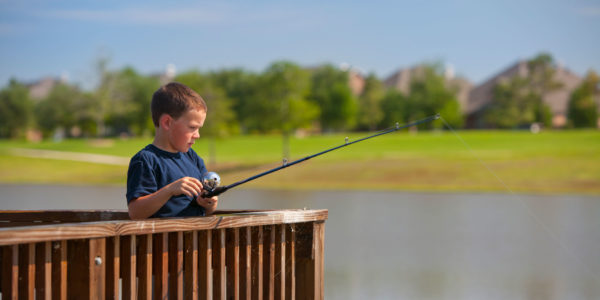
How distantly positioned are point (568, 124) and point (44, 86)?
299ft

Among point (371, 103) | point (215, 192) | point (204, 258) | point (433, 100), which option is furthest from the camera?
point (371, 103)

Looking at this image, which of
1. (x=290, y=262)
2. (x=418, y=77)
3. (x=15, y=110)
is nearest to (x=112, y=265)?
(x=290, y=262)

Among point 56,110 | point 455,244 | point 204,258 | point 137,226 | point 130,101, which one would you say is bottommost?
point 455,244

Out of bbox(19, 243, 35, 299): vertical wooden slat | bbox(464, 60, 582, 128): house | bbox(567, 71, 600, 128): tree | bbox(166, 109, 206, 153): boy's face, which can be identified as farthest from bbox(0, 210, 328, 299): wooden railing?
bbox(464, 60, 582, 128): house

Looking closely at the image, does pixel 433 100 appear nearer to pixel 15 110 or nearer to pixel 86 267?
pixel 15 110

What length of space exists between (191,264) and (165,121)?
856mm

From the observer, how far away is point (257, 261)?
14.1 ft

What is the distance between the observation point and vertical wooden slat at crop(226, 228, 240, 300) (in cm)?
409

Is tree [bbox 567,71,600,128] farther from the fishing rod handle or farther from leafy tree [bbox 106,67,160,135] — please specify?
the fishing rod handle

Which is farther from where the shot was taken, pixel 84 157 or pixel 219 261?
pixel 84 157

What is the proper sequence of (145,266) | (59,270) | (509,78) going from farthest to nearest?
(509,78) < (145,266) < (59,270)

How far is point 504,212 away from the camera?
19.4 meters

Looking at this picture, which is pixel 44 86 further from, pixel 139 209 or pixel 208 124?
pixel 139 209

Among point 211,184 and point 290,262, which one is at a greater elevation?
point 211,184
